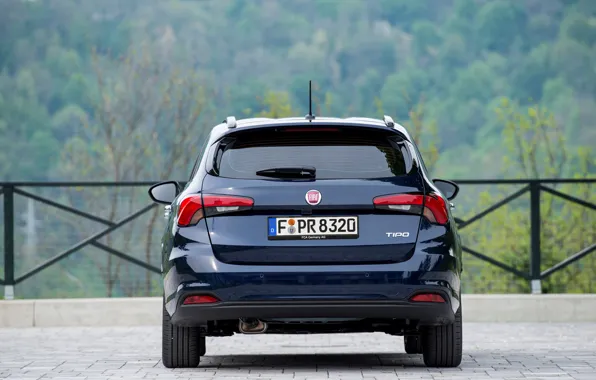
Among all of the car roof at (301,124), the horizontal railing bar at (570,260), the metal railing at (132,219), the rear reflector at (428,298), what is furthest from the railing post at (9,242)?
the rear reflector at (428,298)

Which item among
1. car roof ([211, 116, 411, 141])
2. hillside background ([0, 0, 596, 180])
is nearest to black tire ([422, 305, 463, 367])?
car roof ([211, 116, 411, 141])

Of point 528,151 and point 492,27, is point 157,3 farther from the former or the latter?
point 528,151

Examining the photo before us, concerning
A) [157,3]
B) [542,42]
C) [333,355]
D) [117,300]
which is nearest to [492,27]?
[542,42]

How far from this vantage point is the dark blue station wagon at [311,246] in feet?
25.3

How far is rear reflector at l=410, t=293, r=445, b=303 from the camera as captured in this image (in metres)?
7.80

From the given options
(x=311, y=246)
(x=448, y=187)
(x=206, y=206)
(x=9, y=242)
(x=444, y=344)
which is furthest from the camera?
(x=9, y=242)

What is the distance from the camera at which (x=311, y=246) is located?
25.4 feet

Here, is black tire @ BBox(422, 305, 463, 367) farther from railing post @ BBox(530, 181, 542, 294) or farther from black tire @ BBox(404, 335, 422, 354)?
railing post @ BBox(530, 181, 542, 294)

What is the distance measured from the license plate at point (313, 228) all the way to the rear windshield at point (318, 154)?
28 cm

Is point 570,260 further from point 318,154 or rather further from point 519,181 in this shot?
point 318,154

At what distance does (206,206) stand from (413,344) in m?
2.62

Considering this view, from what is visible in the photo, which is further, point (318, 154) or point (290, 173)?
point (318, 154)

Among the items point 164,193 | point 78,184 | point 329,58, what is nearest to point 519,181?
point 78,184

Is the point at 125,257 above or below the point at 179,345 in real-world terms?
above
